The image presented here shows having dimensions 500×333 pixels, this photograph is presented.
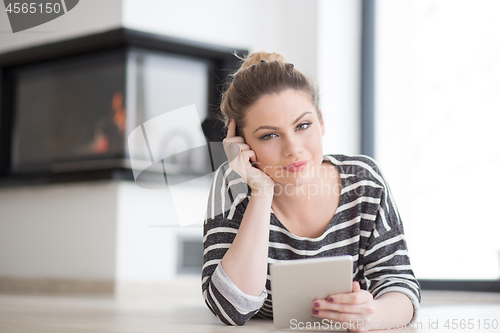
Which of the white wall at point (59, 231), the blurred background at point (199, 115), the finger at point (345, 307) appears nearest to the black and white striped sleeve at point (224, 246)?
the finger at point (345, 307)

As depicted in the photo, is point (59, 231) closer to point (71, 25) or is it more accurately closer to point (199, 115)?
point (199, 115)

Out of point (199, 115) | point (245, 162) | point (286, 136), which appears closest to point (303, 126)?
point (286, 136)

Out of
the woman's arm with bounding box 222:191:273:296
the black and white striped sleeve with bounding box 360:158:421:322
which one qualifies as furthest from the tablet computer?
the black and white striped sleeve with bounding box 360:158:421:322

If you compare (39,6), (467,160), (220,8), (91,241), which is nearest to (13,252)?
(91,241)

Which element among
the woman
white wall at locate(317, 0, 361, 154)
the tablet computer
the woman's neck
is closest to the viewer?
the tablet computer

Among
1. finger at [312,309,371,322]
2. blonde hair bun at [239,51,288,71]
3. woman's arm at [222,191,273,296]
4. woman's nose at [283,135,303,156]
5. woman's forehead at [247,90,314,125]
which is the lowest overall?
finger at [312,309,371,322]

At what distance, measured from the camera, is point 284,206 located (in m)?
1.46

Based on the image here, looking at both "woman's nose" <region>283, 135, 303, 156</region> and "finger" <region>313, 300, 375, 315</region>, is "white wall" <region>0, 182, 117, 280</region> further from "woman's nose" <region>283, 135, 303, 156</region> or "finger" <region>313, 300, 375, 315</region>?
"finger" <region>313, 300, 375, 315</region>

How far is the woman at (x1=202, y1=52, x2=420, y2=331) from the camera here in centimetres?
126

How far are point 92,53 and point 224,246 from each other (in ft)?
8.14

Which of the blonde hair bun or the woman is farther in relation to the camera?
the blonde hair bun

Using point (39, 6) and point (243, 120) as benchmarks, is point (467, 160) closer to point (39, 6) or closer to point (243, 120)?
point (243, 120)

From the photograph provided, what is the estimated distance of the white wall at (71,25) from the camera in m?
3.26

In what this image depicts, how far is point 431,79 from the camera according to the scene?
3.32 metres
